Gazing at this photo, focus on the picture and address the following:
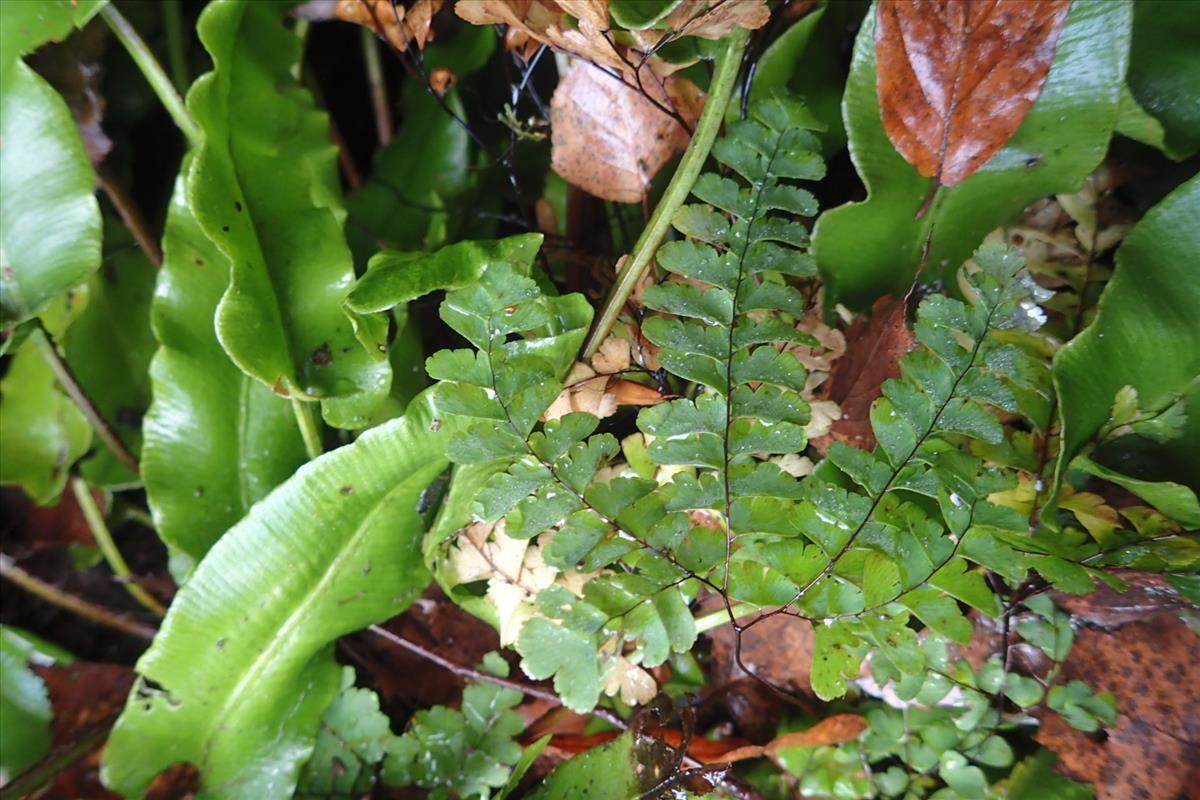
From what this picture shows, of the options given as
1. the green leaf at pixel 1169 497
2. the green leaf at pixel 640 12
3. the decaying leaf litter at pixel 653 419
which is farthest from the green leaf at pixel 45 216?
the green leaf at pixel 1169 497

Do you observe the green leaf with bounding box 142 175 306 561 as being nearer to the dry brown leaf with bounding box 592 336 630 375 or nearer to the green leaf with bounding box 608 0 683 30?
the dry brown leaf with bounding box 592 336 630 375

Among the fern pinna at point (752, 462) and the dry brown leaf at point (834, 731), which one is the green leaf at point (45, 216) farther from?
the dry brown leaf at point (834, 731)

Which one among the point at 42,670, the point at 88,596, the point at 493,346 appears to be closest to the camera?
the point at 493,346

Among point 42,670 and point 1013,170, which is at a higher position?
point 1013,170

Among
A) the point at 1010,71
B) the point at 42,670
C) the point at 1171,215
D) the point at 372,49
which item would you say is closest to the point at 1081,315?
the point at 1171,215

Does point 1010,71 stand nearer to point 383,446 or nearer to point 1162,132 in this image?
point 1162,132

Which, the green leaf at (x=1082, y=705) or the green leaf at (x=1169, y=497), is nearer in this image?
the green leaf at (x=1169, y=497)
